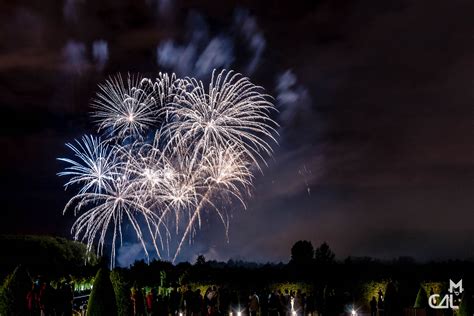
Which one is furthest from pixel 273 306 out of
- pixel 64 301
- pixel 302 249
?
pixel 302 249

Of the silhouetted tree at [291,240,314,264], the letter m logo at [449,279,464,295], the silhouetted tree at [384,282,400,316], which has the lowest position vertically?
the silhouetted tree at [384,282,400,316]

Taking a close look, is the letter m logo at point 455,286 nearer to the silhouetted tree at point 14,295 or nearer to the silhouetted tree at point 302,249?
the silhouetted tree at point 14,295

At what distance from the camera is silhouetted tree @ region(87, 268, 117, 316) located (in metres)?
22.2

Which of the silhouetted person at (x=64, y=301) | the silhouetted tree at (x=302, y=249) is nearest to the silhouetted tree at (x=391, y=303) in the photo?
the silhouetted person at (x=64, y=301)

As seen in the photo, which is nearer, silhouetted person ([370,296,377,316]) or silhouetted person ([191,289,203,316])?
silhouetted person ([191,289,203,316])

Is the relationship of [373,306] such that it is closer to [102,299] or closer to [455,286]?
[455,286]

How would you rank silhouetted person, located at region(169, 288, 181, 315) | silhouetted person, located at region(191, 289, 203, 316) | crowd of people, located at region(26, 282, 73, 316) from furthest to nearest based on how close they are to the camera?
silhouetted person, located at region(169, 288, 181, 315) → silhouetted person, located at region(191, 289, 203, 316) → crowd of people, located at region(26, 282, 73, 316)

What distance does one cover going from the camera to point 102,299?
22328mm

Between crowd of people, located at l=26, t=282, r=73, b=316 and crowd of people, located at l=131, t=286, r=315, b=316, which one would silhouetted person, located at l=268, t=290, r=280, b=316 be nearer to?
crowd of people, located at l=131, t=286, r=315, b=316

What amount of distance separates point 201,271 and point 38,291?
28.5 meters

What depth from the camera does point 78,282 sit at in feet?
153

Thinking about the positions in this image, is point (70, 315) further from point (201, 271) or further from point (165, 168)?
point (201, 271)

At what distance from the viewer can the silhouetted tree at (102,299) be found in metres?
22.2

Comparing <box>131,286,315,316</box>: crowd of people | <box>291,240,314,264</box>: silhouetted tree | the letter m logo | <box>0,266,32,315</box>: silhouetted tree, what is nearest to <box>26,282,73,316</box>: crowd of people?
<box>0,266,32,315</box>: silhouetted tree
